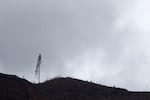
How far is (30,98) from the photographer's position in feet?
169

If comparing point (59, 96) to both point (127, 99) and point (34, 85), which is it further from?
point (127, 99)

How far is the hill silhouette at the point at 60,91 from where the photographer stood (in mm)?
51688

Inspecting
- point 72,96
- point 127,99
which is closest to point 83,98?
point 72,96

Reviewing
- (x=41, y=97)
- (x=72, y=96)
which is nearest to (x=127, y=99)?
(x=72, y=96)

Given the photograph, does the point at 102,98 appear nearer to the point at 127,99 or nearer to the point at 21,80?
the point at 127,99

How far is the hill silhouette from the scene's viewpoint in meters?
51.7

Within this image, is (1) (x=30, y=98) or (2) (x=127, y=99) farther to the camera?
(2) (x=127, y=99)

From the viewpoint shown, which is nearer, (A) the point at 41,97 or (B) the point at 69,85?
(A) the point at 41,97

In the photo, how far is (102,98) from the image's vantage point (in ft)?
186

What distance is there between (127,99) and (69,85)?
21.7ft

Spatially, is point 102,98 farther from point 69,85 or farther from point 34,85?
point 34,85

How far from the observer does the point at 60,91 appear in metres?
55.8

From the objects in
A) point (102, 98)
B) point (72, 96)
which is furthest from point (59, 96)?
point (102, 98)

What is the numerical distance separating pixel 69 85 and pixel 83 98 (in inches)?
107
